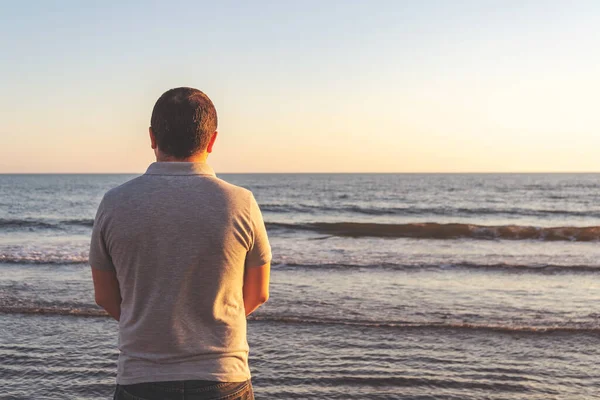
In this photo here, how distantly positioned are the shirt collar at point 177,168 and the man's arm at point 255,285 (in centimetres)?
35

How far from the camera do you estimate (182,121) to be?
6.35 feet

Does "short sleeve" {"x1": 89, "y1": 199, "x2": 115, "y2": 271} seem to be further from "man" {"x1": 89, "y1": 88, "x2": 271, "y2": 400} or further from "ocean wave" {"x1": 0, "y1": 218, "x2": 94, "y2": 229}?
"ocean wave" {"x1": 0, "y1": 218, "x2": 94, "y2": 229}

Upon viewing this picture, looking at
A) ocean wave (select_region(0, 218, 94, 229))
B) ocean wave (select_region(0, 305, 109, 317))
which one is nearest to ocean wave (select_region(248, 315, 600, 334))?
ocean wave (select_region(0, 305, 109, 317))

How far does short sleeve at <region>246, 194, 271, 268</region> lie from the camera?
76.4 inches

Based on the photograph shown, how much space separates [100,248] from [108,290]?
167 mm

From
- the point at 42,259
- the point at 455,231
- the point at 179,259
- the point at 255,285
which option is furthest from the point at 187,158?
the point at 455,231

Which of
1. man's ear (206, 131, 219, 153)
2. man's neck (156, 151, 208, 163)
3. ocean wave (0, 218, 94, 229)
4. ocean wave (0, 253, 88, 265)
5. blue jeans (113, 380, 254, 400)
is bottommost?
ocean wave (0, 218, 94, 229)

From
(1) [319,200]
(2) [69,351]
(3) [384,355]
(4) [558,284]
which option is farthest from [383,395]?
(1) [319,200]

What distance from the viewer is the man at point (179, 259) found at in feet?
6.15

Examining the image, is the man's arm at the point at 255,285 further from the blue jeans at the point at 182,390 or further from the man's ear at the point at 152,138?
the man's ear at the point at 152,138

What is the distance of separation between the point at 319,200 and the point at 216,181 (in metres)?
38.1

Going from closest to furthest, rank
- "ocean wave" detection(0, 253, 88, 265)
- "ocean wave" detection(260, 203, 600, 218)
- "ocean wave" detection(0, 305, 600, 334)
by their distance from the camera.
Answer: "ocean wave" detection(0, 305, 600, 334) < "ocean wave" detection(0, 253, 88, 265) < "ocean wave" detection(260, 203, 600, 218)

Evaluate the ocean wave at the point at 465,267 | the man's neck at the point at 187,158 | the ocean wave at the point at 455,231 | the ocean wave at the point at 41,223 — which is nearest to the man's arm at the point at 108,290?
the man's neck at the point at 187,158

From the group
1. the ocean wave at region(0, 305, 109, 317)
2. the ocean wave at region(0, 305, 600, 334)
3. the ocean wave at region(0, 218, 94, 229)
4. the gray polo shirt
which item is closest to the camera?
the gray polo shirt
